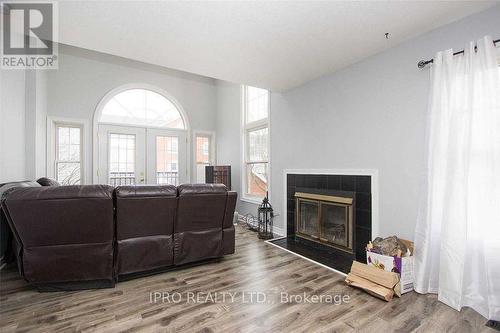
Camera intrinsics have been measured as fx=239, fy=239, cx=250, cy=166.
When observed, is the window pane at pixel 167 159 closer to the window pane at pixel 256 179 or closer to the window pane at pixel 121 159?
the window pane at pixel 121 159

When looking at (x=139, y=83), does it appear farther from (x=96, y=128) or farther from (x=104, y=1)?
(x=104, y=1)

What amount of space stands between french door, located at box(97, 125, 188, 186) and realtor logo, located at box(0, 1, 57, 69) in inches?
71.7

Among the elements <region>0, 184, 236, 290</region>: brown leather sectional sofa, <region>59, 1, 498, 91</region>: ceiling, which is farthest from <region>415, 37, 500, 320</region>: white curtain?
<region>0, 184, 236, 290</region>: brown leather sectional sofa

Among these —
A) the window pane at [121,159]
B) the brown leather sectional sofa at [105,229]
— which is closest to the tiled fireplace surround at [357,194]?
the brown leather sectional sofa at [105,229]

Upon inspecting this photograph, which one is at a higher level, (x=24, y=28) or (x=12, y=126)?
(x=24, y=28)

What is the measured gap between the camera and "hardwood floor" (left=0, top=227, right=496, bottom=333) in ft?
5.56

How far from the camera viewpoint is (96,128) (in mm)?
4801

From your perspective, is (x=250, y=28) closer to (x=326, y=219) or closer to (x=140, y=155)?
(x=326, y=219)

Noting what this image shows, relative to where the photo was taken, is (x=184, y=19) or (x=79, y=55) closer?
(x=184, y=19)

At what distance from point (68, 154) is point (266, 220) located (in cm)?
401

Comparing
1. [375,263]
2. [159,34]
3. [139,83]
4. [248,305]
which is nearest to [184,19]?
[159,34]

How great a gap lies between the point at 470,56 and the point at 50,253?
12.8 ft

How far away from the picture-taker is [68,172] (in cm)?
464

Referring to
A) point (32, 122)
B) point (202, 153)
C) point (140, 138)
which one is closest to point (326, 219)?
point (202, 153)
